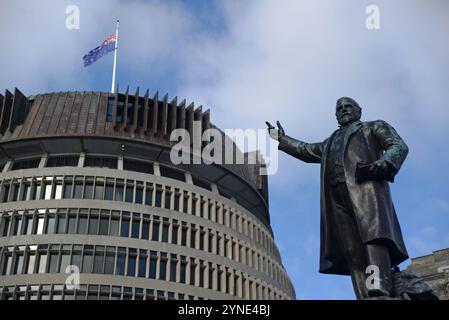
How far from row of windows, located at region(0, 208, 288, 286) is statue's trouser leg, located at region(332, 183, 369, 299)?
5770 centimetres

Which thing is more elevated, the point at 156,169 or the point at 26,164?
the point at 26,164

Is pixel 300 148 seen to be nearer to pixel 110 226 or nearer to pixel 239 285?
pixel 110 226

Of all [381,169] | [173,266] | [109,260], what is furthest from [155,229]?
[381,169]

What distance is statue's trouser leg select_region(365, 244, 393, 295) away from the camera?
853cm

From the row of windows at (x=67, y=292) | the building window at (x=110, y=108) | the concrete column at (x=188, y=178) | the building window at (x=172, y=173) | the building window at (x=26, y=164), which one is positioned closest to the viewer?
the row of windows at (x=67, y=292)

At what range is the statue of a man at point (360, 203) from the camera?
8.69 meters

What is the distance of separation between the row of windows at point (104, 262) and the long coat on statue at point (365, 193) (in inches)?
2177

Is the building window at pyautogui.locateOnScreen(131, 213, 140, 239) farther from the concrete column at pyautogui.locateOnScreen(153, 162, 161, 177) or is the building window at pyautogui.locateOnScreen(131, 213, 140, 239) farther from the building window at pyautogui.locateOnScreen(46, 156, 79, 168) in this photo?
the building window at pyautogui.locateOnScreen(46, 156, 79, 168)

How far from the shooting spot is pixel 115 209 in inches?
2613

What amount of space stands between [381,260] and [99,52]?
65244 millimetres

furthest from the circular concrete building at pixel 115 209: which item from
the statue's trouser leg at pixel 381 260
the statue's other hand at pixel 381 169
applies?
the statue's other hand at pixel 381 169

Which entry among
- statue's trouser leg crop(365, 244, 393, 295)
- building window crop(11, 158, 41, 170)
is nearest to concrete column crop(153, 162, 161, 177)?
building window crop(11, 158, 41, 170)

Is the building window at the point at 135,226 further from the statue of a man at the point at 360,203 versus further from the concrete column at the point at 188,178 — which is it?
the statue of a man at the point at 360,203

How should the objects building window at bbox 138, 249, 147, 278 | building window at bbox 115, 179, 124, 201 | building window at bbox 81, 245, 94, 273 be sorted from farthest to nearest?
building window at bbox 115, 179, 124, 201
building window at bbox 138, 249, 147, 278
building window at bbox 81, 245, 94, 273
